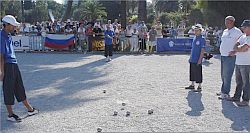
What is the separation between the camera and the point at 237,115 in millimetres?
→ 7098

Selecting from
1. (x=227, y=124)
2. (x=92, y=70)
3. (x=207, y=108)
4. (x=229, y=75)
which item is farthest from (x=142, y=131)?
(x=92, y=70)

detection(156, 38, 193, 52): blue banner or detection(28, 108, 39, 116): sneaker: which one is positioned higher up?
detection(156, 38, 193, 52): blue banner

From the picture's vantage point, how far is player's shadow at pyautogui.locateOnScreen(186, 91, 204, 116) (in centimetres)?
730

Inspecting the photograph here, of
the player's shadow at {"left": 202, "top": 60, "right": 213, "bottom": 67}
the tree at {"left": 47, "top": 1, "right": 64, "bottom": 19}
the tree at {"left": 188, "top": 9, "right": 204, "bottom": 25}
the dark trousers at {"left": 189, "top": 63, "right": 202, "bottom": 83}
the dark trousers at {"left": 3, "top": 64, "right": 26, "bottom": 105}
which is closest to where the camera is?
the dark trousers at {"left": 3, "top": 64, "right": 26, "bottom": 105}

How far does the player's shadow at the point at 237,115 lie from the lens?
6.31 metres

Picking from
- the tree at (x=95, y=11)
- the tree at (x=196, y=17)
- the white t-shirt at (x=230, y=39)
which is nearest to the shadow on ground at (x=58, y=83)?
the white t-shirt at (x=230, y=39)

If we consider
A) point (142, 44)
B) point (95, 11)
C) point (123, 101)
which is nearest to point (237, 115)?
point (123, 101)

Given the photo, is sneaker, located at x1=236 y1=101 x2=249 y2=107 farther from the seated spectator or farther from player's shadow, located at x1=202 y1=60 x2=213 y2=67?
the seated spectator

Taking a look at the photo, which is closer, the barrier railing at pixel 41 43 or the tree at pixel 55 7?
the barrier railing at pixel 41 43

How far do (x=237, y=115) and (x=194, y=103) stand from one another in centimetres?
121

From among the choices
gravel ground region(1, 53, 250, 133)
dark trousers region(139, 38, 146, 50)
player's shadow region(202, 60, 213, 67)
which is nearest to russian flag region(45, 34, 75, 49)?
dark trousers region(139, 38, 146, 50)

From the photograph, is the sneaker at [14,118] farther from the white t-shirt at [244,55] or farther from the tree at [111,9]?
the tree at [111,9]

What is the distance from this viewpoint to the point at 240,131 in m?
6.02

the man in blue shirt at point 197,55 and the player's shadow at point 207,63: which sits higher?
the man in blue shirt at point 197,55
